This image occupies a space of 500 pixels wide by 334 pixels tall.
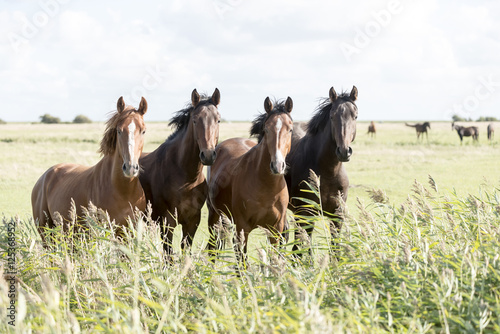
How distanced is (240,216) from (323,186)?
123 centimetres

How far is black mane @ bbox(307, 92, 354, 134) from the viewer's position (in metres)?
6.44

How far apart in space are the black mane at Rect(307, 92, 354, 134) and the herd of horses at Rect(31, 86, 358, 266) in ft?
0.04

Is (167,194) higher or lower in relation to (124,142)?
lower

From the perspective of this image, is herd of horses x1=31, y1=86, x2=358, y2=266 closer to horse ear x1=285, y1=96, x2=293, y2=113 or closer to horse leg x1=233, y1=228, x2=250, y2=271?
horse ear x1=285, y1=96, x2=293, y2=113

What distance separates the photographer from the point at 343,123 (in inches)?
239

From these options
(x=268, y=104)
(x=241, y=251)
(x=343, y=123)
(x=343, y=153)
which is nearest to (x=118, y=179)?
(x=268, y=104)

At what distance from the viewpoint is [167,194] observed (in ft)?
20.0

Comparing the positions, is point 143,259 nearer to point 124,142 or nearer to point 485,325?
point 124,142

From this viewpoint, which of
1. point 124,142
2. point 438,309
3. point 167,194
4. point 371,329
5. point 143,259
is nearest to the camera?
point 371,329

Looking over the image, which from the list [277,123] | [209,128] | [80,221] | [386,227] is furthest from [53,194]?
[386,227]

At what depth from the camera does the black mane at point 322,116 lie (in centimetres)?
644

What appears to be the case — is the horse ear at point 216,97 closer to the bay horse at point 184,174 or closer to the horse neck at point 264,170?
the bay horse at point 184,174

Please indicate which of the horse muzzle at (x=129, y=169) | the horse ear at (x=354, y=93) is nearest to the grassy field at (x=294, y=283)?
the horse muzzle at (x=129, y=169)

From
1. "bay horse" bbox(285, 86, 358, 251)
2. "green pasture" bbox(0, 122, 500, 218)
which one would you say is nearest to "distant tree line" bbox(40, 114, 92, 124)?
"green pasture" bbox(0, 122, 500, 218)
